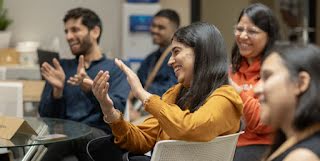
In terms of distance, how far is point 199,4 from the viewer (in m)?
5.99

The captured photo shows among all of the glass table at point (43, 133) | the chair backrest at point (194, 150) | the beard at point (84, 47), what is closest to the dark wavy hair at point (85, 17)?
the beard at point (84, 47)

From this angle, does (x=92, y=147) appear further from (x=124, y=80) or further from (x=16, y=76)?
(x=16, y=76)

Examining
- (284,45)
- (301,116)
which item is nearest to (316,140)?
(301,116)

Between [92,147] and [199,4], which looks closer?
[92,147]

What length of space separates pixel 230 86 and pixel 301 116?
982 mm

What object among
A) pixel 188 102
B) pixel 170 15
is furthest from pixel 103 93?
pixel 170 15

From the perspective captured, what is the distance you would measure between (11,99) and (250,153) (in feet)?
5.37

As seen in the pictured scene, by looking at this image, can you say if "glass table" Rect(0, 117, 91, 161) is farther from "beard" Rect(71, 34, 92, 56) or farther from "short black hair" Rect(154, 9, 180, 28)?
"short black hair" Rect(154, 9, 180, 28)

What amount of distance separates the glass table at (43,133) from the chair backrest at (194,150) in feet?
2.21

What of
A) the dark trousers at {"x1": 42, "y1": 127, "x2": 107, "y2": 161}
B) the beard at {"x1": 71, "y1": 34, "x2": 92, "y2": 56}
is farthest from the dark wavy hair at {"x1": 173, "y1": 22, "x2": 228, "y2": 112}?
the beard at {"x1": 71, "y1": 34, "x2": 92, "y2": 56}

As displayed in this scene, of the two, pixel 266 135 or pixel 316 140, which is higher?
pixel 316 140

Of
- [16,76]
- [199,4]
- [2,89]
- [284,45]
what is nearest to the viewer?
[284,45]

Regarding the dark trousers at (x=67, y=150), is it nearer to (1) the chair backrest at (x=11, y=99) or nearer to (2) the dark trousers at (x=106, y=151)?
(2) the dark trousers at (x=106, y=151)

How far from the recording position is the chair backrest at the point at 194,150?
243cm
